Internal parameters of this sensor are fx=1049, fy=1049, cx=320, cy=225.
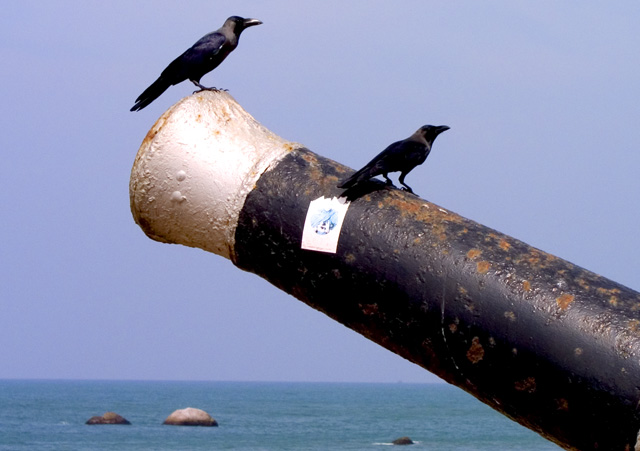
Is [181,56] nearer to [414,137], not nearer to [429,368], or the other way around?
[414,137]

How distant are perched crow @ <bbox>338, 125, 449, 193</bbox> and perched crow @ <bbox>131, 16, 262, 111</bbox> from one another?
1345 millimetres

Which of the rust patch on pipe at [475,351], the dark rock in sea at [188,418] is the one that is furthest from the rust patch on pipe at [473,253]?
the dark rock in sea at [188,418]

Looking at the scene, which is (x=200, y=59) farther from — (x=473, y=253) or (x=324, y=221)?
(x=473, y=253)

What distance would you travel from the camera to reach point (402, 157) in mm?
4379

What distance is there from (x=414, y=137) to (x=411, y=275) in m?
1.36

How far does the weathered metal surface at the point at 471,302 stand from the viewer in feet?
10.6

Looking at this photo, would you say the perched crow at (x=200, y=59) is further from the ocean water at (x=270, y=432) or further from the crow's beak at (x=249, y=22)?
the ocean water at (x=270, y=432)

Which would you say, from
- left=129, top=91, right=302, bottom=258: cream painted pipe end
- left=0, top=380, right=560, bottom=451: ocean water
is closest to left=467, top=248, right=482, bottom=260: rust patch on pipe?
left=129, top=91, right=302, bottom=258: cream painted pipe end

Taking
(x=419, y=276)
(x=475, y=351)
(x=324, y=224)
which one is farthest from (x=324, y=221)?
(x=475, y=351)

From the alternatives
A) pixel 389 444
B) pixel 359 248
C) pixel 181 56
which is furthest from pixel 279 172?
pixel 389 444

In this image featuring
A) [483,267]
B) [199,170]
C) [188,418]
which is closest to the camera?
[483,267]

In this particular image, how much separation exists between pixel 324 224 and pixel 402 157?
88cm

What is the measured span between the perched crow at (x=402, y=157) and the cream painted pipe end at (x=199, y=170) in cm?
31

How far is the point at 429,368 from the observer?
358cm
